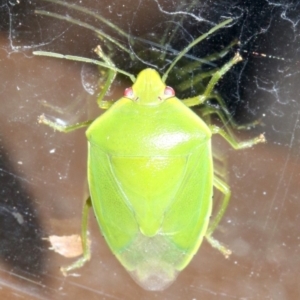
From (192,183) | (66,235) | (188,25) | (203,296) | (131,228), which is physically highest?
(188,25)

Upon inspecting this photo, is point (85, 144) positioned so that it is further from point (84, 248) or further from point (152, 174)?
point (152, 174)

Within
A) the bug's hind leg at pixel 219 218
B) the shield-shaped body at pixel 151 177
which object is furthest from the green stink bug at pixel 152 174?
the bug's hind leg at pixel 219 218

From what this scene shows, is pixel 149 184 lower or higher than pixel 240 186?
higher

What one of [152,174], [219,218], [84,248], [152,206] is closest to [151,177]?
[152,174]

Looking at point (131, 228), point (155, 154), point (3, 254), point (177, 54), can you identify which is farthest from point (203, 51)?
point (3, 254)

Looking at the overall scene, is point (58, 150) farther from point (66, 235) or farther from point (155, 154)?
point (155, 154)

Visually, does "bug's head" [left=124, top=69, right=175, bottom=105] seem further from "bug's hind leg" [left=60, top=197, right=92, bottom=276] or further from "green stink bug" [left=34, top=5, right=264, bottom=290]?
"bug's hind leg" [left=60, top=197, right=92, bottom=276]

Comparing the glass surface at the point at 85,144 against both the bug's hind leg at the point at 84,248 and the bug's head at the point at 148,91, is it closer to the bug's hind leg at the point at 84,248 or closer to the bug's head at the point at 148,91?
the bug's hind leg at the point at 84,248
